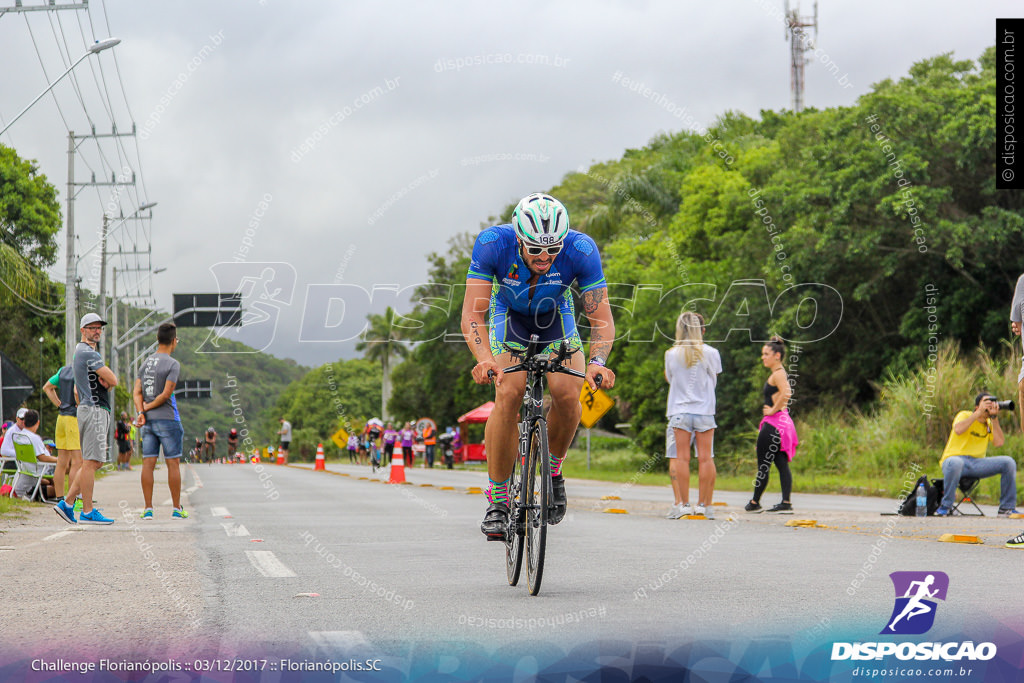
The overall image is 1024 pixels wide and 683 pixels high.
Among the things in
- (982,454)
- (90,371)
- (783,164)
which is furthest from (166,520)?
(783,164)

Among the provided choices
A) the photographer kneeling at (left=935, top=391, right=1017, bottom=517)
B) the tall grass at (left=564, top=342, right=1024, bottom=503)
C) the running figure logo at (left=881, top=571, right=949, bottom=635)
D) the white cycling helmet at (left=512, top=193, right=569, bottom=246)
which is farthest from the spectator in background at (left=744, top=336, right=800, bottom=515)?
the white cycling helmet at (left=512, top=193, right=569, bottom=246)

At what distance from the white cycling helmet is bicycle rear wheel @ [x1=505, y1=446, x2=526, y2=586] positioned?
1.22 metres

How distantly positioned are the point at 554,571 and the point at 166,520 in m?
6.41

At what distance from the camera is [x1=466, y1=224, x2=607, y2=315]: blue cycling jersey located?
6.26 metres

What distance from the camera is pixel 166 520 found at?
1221 cm

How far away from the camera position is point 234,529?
35.4 ft

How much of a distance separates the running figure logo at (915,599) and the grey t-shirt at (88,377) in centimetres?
823

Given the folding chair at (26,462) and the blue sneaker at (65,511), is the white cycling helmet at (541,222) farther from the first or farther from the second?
the folding chair at (26,462)

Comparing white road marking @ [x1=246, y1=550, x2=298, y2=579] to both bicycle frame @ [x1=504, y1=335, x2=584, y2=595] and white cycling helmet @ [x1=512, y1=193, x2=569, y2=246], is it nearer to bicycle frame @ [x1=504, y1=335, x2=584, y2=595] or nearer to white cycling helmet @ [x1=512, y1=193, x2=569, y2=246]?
bicycle frame @ [x1=504, y1=335, x2=584, y2=595]

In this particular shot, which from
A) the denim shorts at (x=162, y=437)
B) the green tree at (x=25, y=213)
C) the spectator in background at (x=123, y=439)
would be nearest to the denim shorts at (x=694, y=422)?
the denim shorts at (x=162, y=437)

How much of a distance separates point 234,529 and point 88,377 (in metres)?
2.36

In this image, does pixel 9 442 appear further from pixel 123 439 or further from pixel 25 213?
pixel 25 213

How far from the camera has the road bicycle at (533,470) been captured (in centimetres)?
589

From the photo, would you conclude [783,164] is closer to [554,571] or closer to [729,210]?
Result: [729,210]
